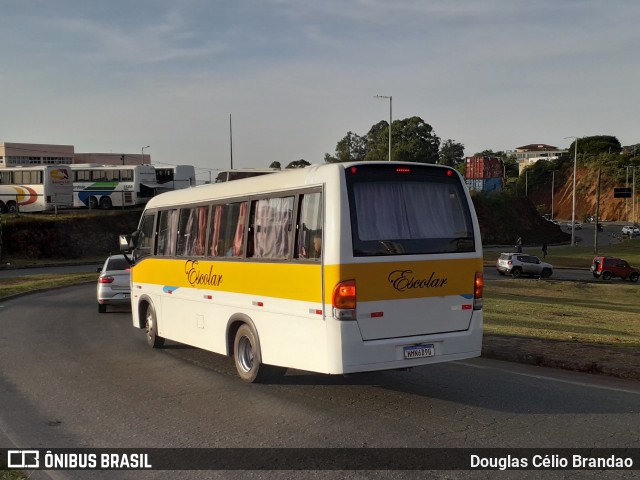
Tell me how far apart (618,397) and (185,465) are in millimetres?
5216

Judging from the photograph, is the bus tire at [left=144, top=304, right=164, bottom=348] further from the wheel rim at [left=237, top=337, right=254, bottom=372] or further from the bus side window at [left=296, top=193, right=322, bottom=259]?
the bus side window at [left=296, top=193, right=322, bottom=259]

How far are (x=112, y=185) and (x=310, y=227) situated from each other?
60.2 m

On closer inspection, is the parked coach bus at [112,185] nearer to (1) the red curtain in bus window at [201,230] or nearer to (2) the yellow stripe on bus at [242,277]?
(2) the yellow stripe on bus at [242,277]

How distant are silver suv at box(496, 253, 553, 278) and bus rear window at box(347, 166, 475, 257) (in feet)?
118

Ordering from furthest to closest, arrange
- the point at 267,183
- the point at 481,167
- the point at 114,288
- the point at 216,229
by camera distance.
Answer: the point at 481,167, the point at 114,288, the point at 216,229, the point at 267,183

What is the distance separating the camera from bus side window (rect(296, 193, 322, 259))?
8008mm

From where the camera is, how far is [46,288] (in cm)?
2892

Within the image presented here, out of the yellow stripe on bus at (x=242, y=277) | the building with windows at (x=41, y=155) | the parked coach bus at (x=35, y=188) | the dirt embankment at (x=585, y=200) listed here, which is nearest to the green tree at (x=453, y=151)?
the dirt embankment at (x=585, y=200)

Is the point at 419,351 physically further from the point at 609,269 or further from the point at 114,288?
the point at 609,269

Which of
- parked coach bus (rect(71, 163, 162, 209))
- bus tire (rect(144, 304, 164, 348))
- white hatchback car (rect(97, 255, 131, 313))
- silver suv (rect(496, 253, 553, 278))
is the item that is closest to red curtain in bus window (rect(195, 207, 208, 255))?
bus tire (rect(144, 304, 164, 348))

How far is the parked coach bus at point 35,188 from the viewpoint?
59781 mm

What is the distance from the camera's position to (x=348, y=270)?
7.63m

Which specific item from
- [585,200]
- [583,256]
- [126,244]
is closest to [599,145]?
[585,200]

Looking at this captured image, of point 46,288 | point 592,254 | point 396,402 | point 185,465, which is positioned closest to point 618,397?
point 396,402
